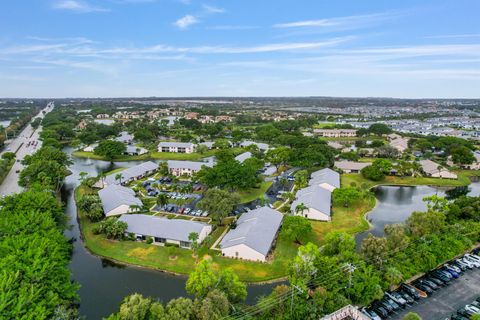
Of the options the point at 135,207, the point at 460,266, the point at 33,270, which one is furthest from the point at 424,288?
the point at 135,207

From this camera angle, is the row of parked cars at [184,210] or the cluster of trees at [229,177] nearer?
the row of parked cars at [184,210]

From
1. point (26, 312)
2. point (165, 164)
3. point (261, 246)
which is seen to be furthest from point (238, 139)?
point (26, 312)

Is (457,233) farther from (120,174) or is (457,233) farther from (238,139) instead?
(238,139)

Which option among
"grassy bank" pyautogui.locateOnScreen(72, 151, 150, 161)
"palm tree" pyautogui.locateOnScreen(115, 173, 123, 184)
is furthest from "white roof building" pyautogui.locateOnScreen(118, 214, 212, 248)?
"grassy bank" pyautogui.locateOnScreen(72, 151, 150, 161)

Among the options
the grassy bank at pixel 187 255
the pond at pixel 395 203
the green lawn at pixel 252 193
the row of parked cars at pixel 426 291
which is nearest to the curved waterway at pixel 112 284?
the grassy bank at pixel 187 255

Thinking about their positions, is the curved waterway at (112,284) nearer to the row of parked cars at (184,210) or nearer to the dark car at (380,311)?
the dark car at (380,311)
